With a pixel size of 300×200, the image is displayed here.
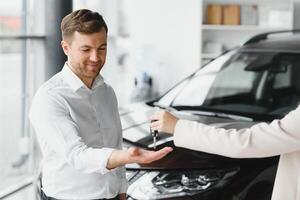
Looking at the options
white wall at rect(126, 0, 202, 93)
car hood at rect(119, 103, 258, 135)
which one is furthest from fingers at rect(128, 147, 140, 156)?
white wall at rect(126, 0, 202, 93)

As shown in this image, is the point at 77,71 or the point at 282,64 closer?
the point at 77,71

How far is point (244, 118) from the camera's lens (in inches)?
124

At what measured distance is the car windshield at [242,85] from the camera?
350cm

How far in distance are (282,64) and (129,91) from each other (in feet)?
10.2

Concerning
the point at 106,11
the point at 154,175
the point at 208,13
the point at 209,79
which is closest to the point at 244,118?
the point at 209,79

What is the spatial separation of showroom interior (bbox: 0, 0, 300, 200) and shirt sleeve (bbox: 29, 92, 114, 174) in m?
2.74

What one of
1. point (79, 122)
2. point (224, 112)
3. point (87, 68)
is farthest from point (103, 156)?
point (224, 112)

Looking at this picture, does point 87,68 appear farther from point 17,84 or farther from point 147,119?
point 17,84

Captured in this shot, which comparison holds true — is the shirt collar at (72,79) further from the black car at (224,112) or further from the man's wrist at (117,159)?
the black car at (224,112)

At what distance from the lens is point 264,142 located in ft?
5.06

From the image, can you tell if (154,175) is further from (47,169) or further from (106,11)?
(106,11)

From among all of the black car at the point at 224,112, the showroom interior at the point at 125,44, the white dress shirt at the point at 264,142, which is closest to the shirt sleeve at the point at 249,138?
the white dress shirt at the point at 264,142

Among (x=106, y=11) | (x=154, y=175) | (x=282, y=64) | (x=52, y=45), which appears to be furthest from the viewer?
(x=106, y=11)

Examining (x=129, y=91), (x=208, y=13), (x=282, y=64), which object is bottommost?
(x=129, y=91)
